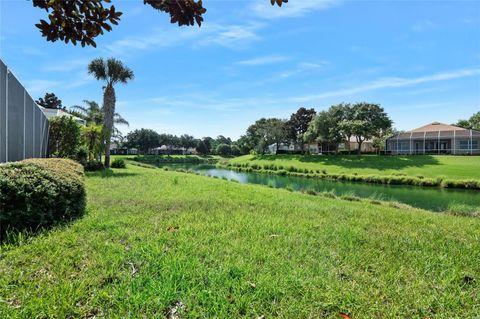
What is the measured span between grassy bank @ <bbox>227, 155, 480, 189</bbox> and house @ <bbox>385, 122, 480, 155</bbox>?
8718 mm

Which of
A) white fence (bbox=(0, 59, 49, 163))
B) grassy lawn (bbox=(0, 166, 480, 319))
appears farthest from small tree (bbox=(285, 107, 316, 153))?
grassy lawn (bbox=(0, 166, 480, 319))

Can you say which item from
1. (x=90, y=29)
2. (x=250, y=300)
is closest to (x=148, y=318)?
(x=250, y=300)

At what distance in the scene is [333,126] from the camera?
4172cm

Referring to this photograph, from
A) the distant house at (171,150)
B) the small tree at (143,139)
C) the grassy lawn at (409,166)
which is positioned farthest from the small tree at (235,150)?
the grassy lawn at (409,166)

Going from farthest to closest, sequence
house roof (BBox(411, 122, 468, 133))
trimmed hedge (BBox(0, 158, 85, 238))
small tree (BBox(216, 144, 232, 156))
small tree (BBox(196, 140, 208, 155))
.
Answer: small tree (BBox(196, 140, 208, 155)), small tree (BBox(216, 144, 232, 156)), house roof (BBox(411, 122, 468, 133)), trimmed hedge (BBox(0, 158, 85, 238))

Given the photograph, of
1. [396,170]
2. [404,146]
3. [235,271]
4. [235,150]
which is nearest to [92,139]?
[235,271]

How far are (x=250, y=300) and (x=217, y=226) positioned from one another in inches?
90.3

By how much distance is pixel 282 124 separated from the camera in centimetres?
5162

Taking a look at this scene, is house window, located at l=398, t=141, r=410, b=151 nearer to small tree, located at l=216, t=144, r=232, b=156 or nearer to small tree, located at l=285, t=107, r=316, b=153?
small tree, located at l=285, t=107, r=316, b=153

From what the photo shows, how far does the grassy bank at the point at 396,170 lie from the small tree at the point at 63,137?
74.0 feet

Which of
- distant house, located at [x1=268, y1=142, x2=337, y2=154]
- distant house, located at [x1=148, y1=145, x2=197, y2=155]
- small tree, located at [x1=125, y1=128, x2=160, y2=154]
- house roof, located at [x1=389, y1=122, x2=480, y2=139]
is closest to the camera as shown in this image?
house roof, located at [x1=389, y1=122, x2=480, y2=139]

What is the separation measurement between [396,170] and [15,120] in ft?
103

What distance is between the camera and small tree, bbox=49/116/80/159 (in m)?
15.2

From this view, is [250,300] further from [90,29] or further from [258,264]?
[90,29]
